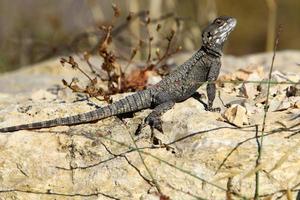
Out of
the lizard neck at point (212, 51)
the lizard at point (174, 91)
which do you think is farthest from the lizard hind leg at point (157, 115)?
the lizard neck at point (212, 51)

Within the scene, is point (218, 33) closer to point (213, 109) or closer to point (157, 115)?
point (213, 109)

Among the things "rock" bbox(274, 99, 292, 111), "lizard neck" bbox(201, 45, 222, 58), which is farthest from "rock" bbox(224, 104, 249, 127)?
"lizard neck" bbox(201, 45, 222, 58)

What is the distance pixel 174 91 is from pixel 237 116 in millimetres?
718

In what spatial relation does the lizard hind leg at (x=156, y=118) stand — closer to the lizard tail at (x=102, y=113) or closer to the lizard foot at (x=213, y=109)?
the lizard tail at (x=102, y=113)

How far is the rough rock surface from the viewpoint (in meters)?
4.48

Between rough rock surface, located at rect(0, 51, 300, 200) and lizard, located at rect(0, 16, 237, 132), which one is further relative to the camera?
lizard, located at rect(0, 16, 237, 132)

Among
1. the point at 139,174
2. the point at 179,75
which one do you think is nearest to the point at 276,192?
the point at 139,174

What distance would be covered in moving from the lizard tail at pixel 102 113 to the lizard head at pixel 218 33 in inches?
28.6

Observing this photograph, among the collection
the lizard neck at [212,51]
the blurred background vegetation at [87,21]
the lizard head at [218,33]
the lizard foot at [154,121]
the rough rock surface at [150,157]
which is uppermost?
the blurred background vegetation at [87,21]

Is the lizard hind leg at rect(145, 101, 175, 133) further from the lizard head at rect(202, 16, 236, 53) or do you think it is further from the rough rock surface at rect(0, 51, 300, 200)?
the lizard head at rect(202, 16, 236, 53)

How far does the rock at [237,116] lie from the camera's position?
15.8 ft

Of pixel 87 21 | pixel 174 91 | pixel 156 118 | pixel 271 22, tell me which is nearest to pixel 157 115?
pixel 156 118

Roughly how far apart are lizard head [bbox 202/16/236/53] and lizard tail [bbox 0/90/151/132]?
0.73m

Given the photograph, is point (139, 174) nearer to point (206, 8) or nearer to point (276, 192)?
point (276, 192)
